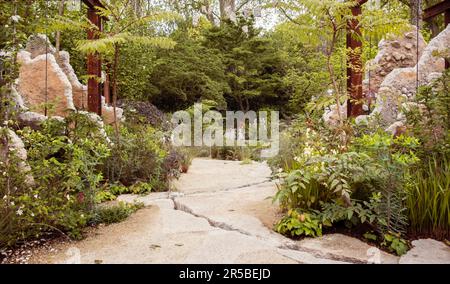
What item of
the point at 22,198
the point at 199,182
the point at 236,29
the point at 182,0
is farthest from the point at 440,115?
the point at 182,0

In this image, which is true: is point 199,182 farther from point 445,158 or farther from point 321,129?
point 445,158

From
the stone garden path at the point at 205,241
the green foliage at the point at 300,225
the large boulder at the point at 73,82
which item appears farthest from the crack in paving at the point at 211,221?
the large boulder at the point at 73,82

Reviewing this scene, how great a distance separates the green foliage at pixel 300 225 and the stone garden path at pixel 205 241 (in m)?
0.07

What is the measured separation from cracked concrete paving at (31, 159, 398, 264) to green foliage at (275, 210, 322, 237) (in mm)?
69

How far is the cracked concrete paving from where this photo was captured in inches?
99.4

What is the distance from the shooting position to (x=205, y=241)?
110 inches

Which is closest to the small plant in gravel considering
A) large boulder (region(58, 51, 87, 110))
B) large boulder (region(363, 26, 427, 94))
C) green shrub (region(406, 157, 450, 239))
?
green shrub (region(406, 157, 450, 239))

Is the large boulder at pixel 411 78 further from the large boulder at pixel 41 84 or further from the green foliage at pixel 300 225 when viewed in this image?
the large boulder at pixel 41 84

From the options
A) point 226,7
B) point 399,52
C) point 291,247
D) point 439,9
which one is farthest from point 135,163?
point 226,7

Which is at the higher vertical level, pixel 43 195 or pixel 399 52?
pixel 399 52

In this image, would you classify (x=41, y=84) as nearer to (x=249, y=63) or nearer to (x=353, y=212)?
(x=353, y=212)

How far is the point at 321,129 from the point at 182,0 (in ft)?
48.6

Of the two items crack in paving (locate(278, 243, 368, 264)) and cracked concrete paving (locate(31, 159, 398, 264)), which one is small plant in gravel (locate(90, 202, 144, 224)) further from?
crack in paving (locate(278, 243, 368, 264))

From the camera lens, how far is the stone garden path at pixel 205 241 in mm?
2525
